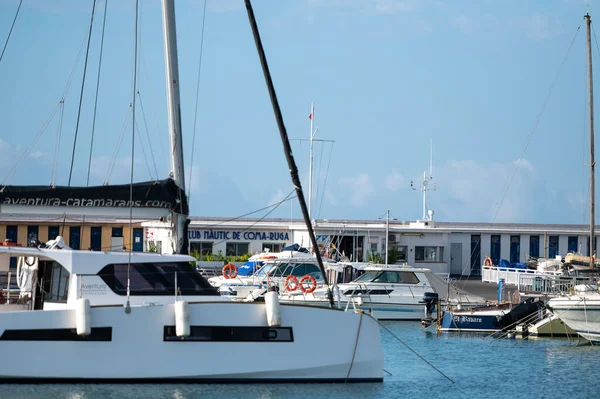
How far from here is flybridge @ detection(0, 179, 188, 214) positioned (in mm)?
18812

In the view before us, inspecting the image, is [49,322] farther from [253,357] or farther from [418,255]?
[418,255]

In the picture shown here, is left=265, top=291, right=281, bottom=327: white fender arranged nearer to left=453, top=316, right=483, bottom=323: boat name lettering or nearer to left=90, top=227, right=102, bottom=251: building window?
left=453, top=316, right=483, bottom=323: boat name lettering

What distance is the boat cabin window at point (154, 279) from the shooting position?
18062mm

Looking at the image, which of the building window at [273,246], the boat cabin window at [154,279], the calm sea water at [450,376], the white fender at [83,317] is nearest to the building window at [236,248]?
the building window at [273,246]

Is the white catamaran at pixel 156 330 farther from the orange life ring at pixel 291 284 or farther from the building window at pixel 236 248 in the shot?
the building window at pixel 236 248

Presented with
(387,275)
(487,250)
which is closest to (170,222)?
(387,275)

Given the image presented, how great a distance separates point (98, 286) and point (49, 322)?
1417 mm

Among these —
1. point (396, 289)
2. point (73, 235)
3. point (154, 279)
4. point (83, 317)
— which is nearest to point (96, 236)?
point (73, 235)


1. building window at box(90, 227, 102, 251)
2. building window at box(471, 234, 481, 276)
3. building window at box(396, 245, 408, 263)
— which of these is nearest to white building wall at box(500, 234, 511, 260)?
building window at box(471, 234, 481, 276)

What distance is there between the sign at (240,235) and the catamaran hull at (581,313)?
1076 inches

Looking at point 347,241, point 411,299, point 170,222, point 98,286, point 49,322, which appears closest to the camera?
point 49,322

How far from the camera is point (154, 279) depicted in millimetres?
18312

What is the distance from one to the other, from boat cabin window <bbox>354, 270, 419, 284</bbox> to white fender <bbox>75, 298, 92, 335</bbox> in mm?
20392

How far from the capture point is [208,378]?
17.5 meters
